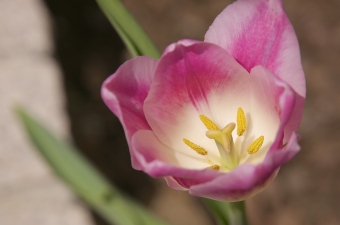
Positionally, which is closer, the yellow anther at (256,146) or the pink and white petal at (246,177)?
the pink and white petal at (246,177)

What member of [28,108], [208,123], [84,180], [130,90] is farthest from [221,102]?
[28,108]

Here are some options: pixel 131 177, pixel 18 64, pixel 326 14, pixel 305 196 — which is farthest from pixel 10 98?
pixel 326 14

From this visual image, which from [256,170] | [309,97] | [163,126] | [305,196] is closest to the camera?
[256,170]

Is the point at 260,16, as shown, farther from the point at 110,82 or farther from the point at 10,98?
the point at 10,98

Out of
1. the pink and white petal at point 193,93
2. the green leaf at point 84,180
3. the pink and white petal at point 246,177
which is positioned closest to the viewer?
the pink and white petal at point 246,177

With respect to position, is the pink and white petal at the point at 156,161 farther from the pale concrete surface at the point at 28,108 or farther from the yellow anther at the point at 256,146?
the pale concrete surface at the point at 28,108

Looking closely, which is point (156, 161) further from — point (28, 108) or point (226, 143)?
point (28, 108)

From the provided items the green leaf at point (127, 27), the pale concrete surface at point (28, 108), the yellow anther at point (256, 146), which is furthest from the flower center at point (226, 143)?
the pale concrete surface at point (28, 108)

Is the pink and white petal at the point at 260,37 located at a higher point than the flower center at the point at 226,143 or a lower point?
higher
